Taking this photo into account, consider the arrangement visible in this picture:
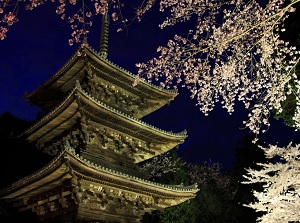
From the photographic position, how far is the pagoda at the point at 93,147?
11352 millimetres

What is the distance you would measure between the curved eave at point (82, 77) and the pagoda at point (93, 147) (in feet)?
0.11

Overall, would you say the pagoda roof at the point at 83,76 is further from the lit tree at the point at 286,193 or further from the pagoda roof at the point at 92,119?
the lit tree at the point at 286,193

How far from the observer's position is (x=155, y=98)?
639 inches

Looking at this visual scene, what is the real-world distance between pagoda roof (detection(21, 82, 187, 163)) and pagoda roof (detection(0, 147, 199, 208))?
2.10 metres

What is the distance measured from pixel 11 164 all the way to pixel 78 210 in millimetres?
8463

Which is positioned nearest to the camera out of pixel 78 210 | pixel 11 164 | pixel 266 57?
pixel 266 57

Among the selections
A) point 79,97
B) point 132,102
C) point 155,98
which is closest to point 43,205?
point 79,97

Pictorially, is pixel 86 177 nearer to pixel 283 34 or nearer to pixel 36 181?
pixel 36 181

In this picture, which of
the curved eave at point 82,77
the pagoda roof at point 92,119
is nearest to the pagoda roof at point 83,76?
the curved eave at point 82,77

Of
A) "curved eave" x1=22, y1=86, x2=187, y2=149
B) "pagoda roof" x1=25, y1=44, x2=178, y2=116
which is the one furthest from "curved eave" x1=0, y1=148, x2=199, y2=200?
"pagoda roof" x1=25, y1=44, x2=178, y2=116

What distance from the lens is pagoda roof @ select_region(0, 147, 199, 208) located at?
412 inches

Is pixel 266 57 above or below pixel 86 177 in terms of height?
above

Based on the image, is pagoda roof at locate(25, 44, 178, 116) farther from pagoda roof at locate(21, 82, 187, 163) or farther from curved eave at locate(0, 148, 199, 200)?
curved eave at locate(0, 148, 199, 200)

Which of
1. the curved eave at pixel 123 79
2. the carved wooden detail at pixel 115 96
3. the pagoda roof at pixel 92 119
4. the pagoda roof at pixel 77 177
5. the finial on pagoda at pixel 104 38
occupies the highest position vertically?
the finial on pagoda at pixel 104 38
